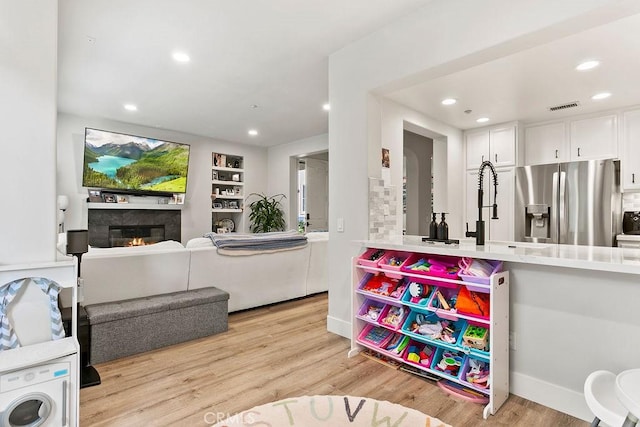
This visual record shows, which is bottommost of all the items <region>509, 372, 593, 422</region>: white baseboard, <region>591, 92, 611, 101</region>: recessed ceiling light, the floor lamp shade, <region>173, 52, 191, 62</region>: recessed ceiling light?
<region>509, 372, 593, 422</region>: white baseboard

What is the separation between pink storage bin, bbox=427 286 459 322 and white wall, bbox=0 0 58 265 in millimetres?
2387

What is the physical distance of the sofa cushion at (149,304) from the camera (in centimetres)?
253

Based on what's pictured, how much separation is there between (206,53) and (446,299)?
3037 mm

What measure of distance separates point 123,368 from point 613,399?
9.29 ft

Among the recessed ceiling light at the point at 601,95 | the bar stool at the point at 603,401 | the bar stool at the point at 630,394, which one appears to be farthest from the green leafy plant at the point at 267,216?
the bar stool at the point at 630,394

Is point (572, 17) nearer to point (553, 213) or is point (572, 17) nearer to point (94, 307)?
point (553, 213)

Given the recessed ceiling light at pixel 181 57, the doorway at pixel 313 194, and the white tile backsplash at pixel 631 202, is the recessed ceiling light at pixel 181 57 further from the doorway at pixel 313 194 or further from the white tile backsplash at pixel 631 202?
the white tile backsplash at pixel 631 202

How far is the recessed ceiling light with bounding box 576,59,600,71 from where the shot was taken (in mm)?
2980

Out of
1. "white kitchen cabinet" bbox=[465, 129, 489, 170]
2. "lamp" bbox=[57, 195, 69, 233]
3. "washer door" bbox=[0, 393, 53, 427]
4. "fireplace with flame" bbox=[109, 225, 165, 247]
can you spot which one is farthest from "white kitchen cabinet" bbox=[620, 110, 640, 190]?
"lamp" bbox=[57, 195, 69, 233]

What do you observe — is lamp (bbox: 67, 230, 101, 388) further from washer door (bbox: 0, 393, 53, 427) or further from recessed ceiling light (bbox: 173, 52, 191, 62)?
recessed ceiling light (bbox: 173, 52, 191, 62)

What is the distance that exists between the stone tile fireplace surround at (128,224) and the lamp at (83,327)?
11.2 feet

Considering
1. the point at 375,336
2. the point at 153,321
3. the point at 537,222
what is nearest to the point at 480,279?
the point at 375,336

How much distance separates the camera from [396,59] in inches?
104

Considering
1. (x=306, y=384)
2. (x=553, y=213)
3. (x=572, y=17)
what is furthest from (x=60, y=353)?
(x=553, y=213)
